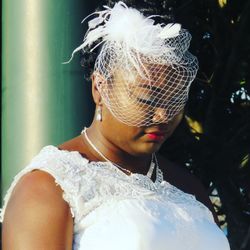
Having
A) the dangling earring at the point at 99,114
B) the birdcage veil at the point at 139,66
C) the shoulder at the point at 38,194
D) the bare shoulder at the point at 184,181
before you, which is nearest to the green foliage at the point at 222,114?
the bare shoulder at the point at 184,181

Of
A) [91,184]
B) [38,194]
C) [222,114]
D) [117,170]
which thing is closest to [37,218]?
[38,194]

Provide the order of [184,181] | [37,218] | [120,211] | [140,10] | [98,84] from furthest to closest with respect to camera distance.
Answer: [184,181] < [140,10] < [98,84] < [120,211] < [37,218]

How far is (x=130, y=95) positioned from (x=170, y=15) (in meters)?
0.40

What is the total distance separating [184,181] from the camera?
117 inches

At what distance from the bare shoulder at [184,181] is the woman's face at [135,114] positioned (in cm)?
33

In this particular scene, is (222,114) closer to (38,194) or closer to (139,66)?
(139,66)

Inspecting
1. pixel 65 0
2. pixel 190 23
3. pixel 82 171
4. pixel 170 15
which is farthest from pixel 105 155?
pixel 190 23

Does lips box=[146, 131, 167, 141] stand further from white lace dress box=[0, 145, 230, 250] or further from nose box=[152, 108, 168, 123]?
white lace dress box=[0, 145, 230, 250]

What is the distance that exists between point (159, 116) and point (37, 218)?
20.4 inches

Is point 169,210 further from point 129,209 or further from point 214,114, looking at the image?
point 214,114

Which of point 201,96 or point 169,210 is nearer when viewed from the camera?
point 169,210

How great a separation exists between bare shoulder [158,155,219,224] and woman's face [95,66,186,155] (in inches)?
13.0

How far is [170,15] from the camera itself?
9.32 ft

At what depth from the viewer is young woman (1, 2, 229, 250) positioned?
7.95 feet
